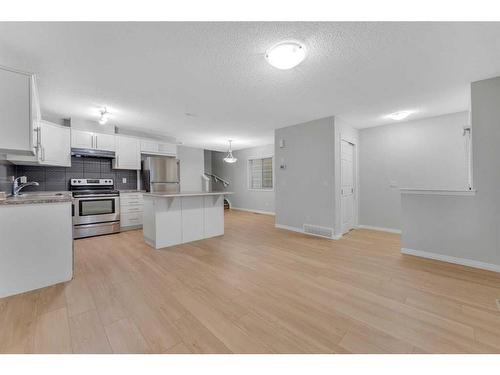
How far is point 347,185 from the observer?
4.32 m

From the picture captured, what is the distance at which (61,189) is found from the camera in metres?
4.12

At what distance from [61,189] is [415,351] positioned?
229 inches

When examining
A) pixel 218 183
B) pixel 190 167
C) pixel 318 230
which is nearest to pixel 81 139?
pixel 190 167

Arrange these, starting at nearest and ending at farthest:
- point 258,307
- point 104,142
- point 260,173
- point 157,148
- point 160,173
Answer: point 258,307 → point 104,142 → point 160,173 → point 157,148 → point 260,173

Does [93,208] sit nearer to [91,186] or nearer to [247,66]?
[91,186]

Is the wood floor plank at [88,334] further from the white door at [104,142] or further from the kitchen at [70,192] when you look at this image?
the white door at [104,142]

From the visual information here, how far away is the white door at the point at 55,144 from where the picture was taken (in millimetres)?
3559

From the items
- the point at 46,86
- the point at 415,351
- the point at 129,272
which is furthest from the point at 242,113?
A: the point at 415,351

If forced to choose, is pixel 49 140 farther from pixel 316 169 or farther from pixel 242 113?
pixel 316 169

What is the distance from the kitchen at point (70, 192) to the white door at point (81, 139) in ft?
0.05

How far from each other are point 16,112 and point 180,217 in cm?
227

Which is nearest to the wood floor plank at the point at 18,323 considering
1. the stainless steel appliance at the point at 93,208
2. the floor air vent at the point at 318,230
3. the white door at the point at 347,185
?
the stainless steel appliance at the point at 93,208

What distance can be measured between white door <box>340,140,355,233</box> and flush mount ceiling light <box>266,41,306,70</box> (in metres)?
2.72

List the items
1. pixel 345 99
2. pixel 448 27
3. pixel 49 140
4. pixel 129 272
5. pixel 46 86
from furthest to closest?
pixel 49 140 → pixel 345 99 → pixel 46 86 → pixel 129 272 → pixel 448 27
